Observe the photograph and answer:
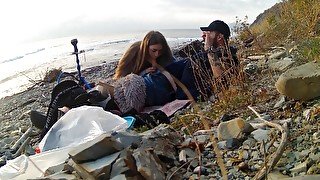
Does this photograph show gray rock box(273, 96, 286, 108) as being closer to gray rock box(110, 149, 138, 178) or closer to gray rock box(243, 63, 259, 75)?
gray rock box(110, 149, 138, 178)

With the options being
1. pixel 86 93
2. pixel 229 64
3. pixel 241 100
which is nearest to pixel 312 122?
pixel 241 100

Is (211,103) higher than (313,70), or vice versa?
(313,70)

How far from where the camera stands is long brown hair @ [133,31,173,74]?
277 inches

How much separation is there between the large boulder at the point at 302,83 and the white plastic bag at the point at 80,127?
5.11 feet

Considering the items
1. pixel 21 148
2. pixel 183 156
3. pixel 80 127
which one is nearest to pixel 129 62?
pixel 21 148

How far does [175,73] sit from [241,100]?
203 cm

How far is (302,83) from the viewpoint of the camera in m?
4.26

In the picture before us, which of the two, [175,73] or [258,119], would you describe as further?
[175,73]

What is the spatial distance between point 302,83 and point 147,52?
3189 millimetres

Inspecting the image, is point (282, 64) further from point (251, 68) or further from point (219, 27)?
point (219, 27)

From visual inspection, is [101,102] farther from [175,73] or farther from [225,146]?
[225,146]

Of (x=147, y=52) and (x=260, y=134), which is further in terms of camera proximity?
(x=147, y=52)

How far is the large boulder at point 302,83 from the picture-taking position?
4247 millimetres

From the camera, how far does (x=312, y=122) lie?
12.4ft
